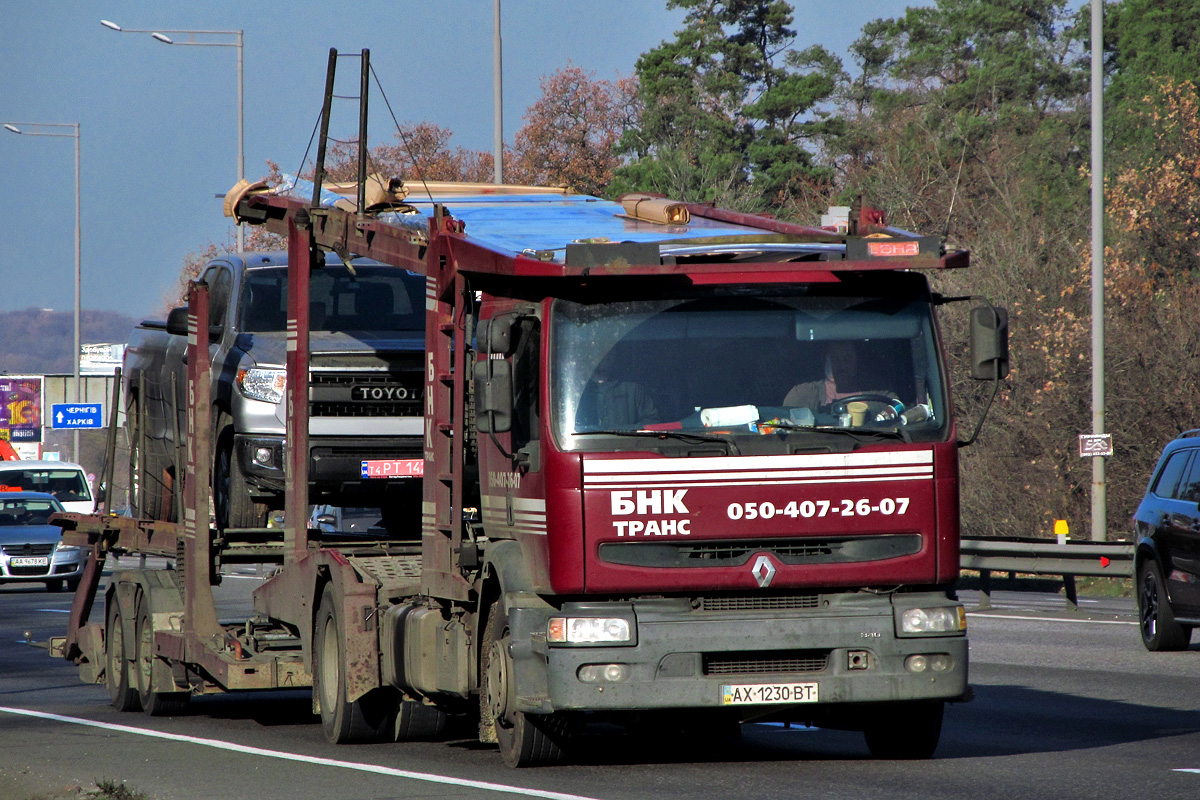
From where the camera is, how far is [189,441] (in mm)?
13312

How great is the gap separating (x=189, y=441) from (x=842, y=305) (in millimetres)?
5924

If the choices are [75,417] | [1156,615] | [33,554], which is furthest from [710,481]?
[75,417]

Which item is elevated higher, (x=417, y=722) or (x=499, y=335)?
(x=499, y=335)

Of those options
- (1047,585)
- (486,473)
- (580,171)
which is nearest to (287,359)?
(486,473)

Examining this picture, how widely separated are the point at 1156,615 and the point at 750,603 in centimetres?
818

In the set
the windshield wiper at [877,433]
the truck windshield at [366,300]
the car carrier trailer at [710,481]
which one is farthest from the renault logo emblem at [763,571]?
the truck windshield at [366,300]

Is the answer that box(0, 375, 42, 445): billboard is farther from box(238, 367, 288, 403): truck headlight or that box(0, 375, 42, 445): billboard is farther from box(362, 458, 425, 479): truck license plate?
box(362, 458, 425, 479): truck license plate

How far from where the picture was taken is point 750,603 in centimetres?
889

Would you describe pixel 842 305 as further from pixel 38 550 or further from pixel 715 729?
pixel 38 550

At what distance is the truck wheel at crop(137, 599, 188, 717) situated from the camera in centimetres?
1363

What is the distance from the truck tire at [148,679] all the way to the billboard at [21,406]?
6139 cm

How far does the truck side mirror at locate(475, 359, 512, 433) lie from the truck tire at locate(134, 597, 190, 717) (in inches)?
222

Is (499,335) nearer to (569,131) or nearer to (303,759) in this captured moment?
(303,759)

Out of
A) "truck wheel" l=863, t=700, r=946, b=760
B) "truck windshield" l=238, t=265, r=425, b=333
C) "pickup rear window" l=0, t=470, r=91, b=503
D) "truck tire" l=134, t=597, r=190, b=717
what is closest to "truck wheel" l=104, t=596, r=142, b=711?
Result: "truck tire" l=134, t=597, r=190, b=717
